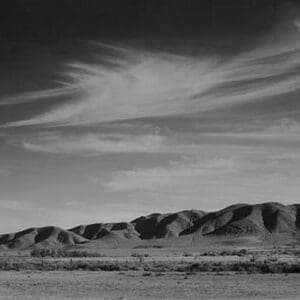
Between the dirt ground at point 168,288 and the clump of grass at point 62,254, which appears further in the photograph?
the clump of grass at point 62,254

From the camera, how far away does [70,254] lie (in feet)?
348

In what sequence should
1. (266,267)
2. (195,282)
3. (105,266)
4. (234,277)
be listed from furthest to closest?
(105,266) < (266,267) < (234,277) < (195,282)

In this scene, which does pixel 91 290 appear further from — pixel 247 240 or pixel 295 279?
pixel 247 240

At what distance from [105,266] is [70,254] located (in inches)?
2057

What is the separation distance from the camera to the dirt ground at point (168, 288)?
28.7 m

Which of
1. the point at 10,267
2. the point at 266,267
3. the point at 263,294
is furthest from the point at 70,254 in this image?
the point at 263,294

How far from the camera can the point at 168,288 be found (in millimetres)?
32625

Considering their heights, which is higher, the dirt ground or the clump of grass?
the clump of grass

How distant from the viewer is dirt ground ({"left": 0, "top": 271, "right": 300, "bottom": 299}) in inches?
1130

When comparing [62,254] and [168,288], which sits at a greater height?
[62,254]

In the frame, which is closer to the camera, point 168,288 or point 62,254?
point 168,288

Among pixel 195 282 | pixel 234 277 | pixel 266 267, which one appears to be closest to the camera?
pixel 195 282

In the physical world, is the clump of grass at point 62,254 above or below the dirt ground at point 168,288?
above

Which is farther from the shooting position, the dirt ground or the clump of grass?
the clump of grass
